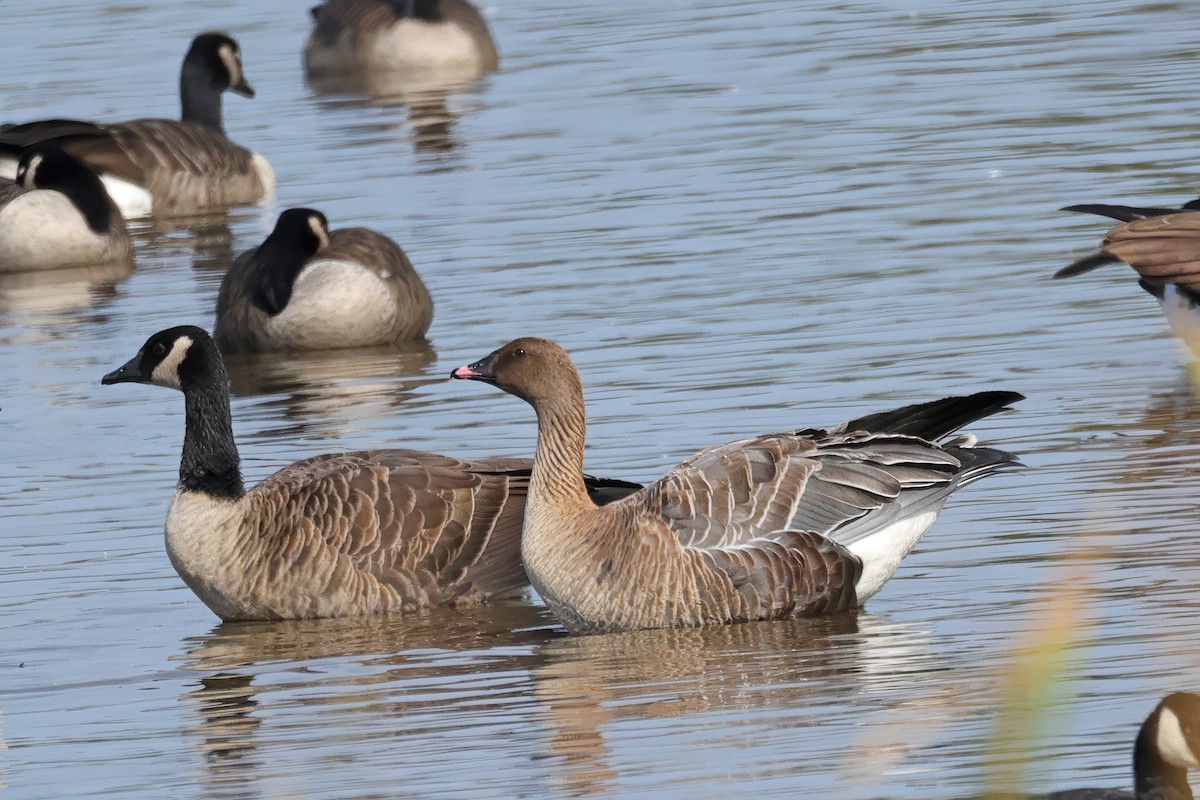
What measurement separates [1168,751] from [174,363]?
5.98m

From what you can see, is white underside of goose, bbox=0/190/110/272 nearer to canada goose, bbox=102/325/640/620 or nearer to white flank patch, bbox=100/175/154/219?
white flank patch, bbox=100/175/154/219

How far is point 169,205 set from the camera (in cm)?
2158

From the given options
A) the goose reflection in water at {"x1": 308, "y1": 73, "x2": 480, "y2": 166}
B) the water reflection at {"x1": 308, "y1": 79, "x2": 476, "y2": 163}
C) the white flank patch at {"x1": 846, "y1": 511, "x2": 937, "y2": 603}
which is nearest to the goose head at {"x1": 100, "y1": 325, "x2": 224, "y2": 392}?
the white flank patch at {"x1": 846, "y1": 511, "x2": 937, "y2": 603}

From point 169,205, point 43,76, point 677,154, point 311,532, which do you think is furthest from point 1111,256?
point 43,76

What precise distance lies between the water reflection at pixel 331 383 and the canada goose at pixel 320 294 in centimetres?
12

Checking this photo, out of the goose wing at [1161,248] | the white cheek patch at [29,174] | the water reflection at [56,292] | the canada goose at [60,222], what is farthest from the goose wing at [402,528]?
the white cheek patch at [29,174]

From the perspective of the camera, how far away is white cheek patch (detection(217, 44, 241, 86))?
22.7 meters

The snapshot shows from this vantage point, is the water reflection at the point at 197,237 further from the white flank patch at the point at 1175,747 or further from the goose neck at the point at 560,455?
A: the white flank patch at the point at 1175,747

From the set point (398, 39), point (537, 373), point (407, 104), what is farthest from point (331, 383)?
point (398, 39)

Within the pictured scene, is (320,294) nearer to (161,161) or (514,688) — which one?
(161,161)

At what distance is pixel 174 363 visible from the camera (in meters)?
10.1

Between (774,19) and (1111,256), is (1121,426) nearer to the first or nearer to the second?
(1111,256)

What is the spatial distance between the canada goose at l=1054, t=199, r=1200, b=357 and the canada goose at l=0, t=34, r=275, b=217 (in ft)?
35.6

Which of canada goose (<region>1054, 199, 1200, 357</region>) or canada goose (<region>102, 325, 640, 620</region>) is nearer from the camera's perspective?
canada goose (<region>102, 325, 640, 620</region>)
